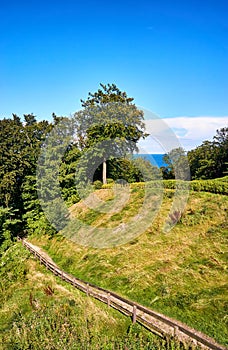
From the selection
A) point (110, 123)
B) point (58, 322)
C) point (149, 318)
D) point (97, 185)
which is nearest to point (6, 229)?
point (97, 185)

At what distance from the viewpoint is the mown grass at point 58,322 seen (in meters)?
10.6

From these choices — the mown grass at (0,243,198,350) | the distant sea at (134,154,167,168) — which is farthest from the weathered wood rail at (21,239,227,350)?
the distant sea at (134,154,167,168)

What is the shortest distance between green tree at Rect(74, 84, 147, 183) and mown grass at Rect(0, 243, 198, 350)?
63.9ft

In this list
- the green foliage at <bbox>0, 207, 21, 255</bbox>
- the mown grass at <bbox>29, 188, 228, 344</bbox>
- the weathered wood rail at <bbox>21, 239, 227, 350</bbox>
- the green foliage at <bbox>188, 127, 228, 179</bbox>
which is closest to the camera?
the weathered wood rail at <bbox>21, 239, 227, 350</bbox>

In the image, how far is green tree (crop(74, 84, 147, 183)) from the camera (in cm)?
3462

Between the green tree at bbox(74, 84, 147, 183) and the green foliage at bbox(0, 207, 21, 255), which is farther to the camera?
the green tree at bbox(74, 84, 147, 183)

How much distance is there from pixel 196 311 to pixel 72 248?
13.4m

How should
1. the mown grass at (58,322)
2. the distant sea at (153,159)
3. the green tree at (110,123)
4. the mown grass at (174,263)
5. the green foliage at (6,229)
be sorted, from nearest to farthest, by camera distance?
the mown grass at (58,322), the mown grass at (174,263), the green foliage at (6,229), the distant sea at (153,159), the green tree at (110,123)

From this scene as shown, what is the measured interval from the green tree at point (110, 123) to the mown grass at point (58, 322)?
19.5m

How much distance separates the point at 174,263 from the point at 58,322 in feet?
28.6

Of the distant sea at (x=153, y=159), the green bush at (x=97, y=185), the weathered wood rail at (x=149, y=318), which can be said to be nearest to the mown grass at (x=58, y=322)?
the weathered wood rail at (x=149, y=318)

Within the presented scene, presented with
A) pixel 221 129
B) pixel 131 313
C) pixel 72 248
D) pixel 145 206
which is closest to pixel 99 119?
pixel 145 206

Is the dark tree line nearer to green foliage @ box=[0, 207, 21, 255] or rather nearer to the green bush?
the green bush

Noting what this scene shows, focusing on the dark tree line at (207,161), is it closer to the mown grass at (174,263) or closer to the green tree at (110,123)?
the green tree at (110,123)
